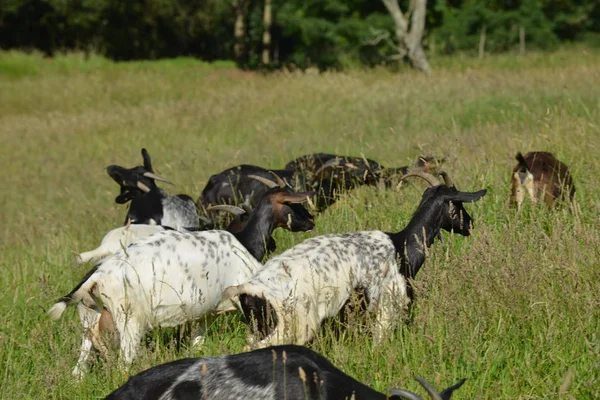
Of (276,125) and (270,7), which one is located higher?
(270,7)

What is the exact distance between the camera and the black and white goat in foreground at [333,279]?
223 inches

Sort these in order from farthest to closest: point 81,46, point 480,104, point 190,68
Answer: point 81,46, point 190,68, point 480,104

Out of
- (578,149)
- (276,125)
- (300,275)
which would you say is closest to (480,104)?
(276,125)

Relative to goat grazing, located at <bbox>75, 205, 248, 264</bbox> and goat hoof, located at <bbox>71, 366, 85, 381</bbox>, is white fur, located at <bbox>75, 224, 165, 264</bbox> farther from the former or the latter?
goat hoof, located at <bbox>71, 366, 85, 381</bbox>

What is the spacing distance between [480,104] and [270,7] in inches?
1449

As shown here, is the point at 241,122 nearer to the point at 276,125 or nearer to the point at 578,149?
the point at 276,125

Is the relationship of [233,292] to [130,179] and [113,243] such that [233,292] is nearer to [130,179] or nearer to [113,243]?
[113,243]

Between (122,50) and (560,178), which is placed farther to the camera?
(122,50)

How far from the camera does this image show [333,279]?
596 centimetres

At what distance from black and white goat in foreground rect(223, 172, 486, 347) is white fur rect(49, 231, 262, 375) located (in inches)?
15.1

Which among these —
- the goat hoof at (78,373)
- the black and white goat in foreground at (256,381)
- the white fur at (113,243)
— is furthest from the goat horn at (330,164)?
the black and white goat in foreground at (256,381)

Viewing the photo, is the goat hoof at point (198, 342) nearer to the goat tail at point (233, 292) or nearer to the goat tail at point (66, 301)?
the goat tail at point (233, 292)

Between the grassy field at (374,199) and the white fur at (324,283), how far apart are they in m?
0.19

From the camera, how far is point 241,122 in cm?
1872
